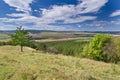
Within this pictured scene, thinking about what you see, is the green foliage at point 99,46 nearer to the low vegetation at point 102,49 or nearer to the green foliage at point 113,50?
the low vegetation at point 102,49

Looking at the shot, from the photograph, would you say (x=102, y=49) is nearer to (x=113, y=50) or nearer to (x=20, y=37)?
(x=113, y=50)

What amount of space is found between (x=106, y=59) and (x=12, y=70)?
2413 inches

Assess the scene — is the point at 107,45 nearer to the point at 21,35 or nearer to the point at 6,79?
the point at 21,35

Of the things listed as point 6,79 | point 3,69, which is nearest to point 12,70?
point 3,69

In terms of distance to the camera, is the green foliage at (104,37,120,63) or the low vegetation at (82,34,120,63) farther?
the low vegetation at (82,34,120,63)

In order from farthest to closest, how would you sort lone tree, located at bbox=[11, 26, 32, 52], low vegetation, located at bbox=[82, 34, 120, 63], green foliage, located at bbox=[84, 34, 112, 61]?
green foliage, located at bbox=[84, 34, 112, 61], low vegetation, located at bbox=[82, 34, 120, 63], lone tree, located at bbox=[11, 26, 32, 52]

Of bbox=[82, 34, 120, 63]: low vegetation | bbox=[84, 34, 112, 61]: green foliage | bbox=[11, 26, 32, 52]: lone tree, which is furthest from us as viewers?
bbox=[84, 34, 112, 61]: green foliage

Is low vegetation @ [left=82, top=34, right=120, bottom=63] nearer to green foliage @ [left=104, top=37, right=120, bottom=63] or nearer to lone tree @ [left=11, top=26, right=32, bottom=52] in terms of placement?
green foliage @ [left=104, top=37, right=120, bottom=63]

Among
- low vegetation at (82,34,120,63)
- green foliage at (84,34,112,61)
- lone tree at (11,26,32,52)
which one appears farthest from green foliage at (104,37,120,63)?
lone tree at (11,26,32,52)

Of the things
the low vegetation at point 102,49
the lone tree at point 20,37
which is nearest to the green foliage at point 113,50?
the low vegetation at point 102,49

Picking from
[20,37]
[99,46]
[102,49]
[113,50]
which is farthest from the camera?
[99,46]

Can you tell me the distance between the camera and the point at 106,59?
74.7 m

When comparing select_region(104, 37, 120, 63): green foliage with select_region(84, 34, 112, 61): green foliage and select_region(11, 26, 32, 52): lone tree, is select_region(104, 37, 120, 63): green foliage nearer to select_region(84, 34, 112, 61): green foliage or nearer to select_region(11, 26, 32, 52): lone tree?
select_region(84, 34, 112, 61): green foliage

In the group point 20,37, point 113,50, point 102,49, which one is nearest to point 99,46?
point 102,49
